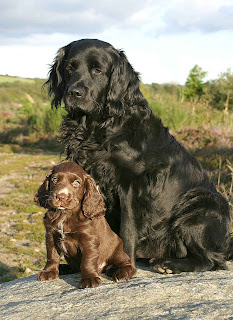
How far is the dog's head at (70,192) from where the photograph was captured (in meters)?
3.15

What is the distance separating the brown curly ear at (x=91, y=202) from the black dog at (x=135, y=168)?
37 centimetres

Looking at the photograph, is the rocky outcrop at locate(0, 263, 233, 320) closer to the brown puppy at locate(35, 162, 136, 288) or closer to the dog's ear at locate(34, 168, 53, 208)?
the brown puppy at locate(35, 162, 136, 288)

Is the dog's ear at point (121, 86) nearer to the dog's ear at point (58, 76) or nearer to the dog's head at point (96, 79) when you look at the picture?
the dog's head at point (96, 79)

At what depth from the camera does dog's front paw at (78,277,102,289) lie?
3182 mm

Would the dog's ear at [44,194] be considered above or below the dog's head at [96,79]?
below

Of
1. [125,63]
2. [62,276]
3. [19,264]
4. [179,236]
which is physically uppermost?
[125,63]

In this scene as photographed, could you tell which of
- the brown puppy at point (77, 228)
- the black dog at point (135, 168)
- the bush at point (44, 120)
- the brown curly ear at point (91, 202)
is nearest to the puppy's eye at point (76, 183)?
the brown puppy at point (77, 228)

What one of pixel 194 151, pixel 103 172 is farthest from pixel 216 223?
pixel 194 151

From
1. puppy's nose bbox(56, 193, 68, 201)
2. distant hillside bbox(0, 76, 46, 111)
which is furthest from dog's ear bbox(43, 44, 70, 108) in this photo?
distant hillside bbox(0, 76, 46, 111)

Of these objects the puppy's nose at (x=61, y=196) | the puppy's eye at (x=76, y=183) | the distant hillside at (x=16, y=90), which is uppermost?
the distant hillside at (x=16, y=90)

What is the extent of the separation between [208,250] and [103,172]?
127 centimetres

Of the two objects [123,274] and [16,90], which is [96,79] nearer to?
[123,274]

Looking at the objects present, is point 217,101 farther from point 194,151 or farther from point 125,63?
point 125,63

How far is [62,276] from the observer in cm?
361
